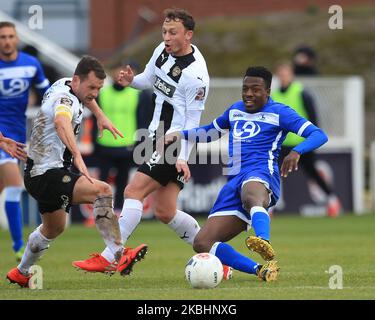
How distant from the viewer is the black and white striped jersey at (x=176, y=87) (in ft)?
35.1

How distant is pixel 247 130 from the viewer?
33.6 feet

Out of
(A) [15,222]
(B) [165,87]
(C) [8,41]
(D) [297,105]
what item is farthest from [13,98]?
(D) [297,105]

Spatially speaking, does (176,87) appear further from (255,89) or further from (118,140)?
(118,140)

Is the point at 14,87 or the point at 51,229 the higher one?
the point at 14,87

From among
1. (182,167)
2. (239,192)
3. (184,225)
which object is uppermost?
(182,167)

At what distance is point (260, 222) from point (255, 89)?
4.07 feet

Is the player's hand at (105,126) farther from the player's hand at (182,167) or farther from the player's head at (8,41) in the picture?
the player's head at (8,41)

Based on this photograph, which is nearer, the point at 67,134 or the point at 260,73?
the point at 67,134

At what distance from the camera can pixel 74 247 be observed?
1462 cm

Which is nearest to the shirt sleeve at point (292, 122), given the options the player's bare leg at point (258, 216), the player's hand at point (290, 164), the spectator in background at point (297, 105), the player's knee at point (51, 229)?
the player's hand at point (290, 164)
